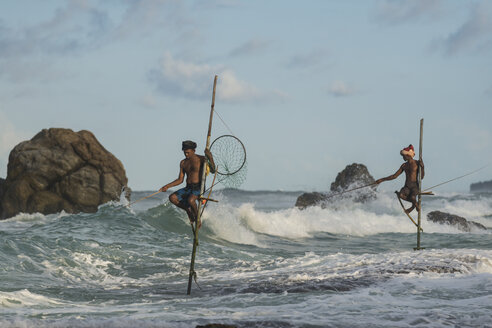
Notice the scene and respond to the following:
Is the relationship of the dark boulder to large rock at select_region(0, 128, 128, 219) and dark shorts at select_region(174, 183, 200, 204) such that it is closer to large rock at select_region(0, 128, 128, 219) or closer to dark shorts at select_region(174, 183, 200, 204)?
large rock at select_region(0, 128, 128, 219)

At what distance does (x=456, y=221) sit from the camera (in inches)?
1164

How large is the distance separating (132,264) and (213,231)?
8121 mm

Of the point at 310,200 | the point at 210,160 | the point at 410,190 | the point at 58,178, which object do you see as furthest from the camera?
the point at 310,200

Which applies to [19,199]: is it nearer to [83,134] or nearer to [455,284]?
[83,134]

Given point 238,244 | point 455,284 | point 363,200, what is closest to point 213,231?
point 238,244

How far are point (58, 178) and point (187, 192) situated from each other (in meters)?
16.3

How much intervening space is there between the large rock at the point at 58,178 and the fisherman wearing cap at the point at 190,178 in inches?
620

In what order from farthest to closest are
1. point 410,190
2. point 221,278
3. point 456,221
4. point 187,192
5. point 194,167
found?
point 456,221 < point 410,190 < point 221,278 < point 187,192 < point 194,167

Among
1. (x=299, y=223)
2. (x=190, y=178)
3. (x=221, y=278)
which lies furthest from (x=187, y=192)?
(x=299, y=223)

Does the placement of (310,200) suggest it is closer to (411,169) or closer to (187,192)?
(411,169)

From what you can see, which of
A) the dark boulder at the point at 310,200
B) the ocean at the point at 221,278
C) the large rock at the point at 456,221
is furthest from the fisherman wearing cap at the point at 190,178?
the dark boulder at the point at 310,200

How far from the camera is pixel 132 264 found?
51.5ft

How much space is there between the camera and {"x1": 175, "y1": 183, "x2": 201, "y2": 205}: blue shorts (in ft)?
35.6

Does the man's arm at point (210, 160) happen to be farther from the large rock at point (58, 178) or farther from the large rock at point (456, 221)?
the large rock at point (456, 221)
